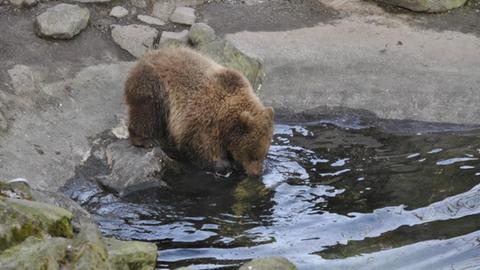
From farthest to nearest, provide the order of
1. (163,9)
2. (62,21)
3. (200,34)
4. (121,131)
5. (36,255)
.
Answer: (163,9)
(200,34)
(62,21)
(121,131)
(36,255)

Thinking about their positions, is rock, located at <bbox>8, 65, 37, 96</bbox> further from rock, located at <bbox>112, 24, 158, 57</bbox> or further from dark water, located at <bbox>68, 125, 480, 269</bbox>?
dark water, located at <bbox>68, 125, 480, 269</bbox>

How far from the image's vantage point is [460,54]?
438 inches

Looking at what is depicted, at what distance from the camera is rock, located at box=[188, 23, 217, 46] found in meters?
10.8

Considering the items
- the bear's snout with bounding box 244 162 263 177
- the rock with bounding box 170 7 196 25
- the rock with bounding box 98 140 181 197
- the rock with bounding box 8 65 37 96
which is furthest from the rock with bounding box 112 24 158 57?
the bear's snout with bounding box 244 162 263 177

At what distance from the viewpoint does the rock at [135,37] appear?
35.8ft

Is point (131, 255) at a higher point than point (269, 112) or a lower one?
lower

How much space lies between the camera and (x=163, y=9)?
38.3ft

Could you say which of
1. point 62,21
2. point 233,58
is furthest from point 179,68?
point 62,21

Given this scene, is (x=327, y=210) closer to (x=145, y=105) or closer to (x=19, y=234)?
(x=145, y=105)

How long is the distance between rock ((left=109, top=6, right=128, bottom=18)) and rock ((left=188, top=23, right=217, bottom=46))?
97cm

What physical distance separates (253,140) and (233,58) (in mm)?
2002

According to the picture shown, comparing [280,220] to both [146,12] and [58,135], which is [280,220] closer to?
[58,135]

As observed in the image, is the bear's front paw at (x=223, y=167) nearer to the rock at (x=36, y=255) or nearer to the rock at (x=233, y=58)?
the rock at (x=233, y=58)

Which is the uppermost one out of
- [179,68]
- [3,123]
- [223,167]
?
[179,68]
